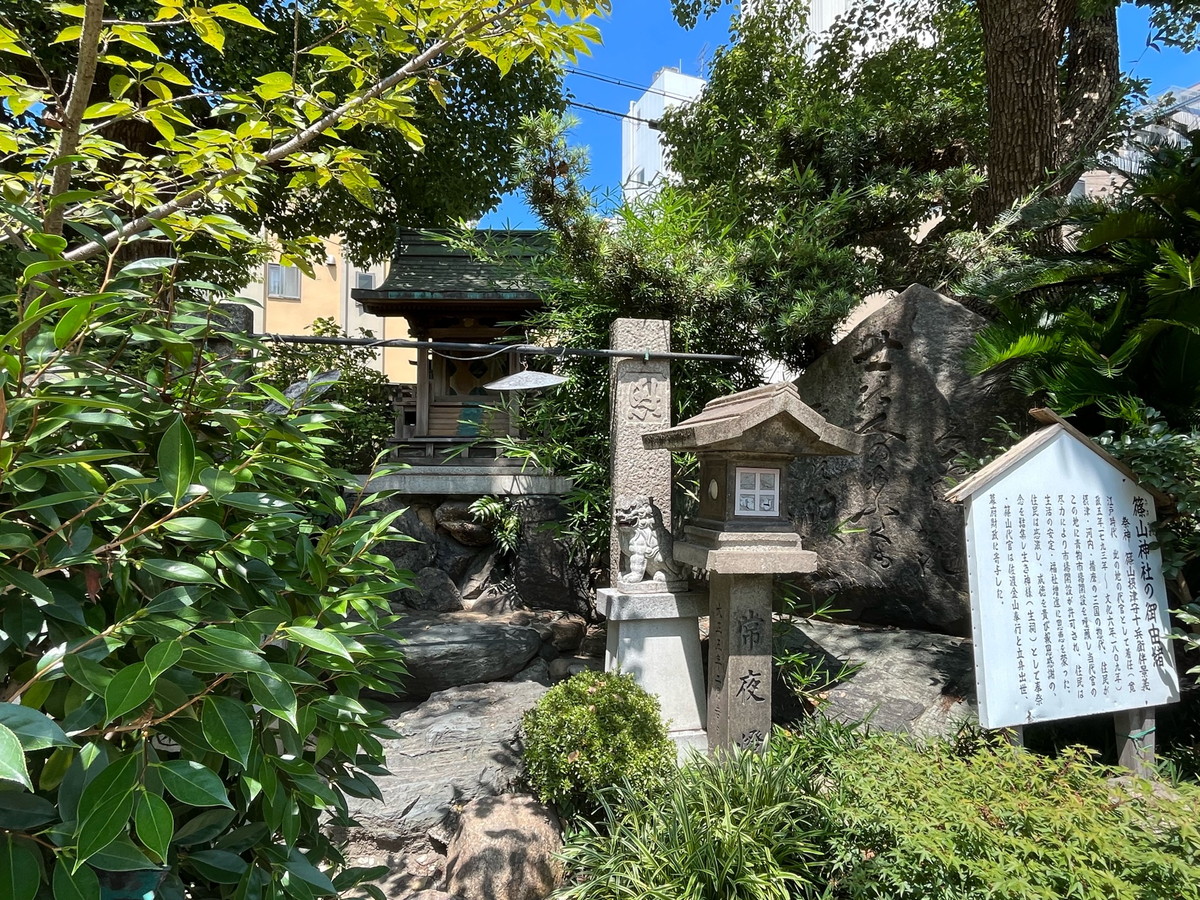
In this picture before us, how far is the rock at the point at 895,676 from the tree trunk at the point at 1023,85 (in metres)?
4.51

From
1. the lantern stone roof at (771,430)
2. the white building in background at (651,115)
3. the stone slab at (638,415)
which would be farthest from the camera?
the white building in background at (651,115)

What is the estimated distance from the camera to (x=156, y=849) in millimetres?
908

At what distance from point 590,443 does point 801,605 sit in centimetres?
247

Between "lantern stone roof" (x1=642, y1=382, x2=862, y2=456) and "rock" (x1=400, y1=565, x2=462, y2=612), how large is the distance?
15.5ft

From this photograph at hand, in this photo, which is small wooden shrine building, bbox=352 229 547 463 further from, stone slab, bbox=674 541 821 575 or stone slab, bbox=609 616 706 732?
stone slab, bbox=674 541 821 575

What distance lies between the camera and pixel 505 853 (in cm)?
→ 327

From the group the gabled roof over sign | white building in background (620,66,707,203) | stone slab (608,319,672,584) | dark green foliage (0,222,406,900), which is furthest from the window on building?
the gabled roof over sign

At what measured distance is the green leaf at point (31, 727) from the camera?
33.9 inches

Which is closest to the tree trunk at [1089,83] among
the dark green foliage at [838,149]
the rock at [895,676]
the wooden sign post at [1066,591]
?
the dark green foliage at [838,149]

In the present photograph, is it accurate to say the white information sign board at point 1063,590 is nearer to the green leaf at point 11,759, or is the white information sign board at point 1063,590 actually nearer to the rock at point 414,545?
the green leaf at point 11,759

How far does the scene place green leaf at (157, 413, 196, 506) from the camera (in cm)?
121

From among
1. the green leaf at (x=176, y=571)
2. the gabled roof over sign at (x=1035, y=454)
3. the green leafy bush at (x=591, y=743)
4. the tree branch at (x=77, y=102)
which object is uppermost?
the tree branch at (x=77, y=102)

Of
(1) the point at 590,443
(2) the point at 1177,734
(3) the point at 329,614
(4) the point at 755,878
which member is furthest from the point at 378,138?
(2) the point at 1177,734

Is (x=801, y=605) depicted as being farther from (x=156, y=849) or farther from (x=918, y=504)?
(x=156, y=849)
